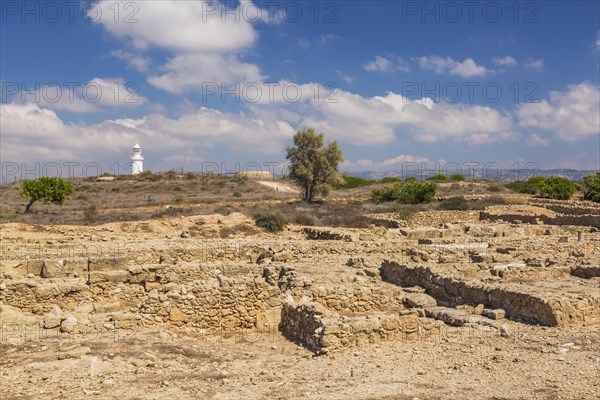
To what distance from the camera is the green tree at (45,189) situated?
30.2 meters

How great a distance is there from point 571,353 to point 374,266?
6669 mm

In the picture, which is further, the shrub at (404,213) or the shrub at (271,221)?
the shrub at (404,213)

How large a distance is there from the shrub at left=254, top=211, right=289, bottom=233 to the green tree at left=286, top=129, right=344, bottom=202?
13538mm

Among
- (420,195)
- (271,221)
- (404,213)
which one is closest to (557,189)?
(420,195)

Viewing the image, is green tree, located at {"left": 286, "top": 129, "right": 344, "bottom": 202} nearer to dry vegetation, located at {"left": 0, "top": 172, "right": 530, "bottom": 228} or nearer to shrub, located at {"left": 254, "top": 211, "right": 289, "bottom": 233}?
dry vegetation, located at {"left": 0, "top": 172, "right": 530, "bottom": 228}

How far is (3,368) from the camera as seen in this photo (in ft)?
20.7

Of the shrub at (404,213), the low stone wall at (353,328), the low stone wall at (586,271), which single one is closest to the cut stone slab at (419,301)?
the low stone wall at (353,328)

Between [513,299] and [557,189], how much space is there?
112ft

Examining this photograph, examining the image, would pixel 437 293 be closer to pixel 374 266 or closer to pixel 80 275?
pixel 374 266

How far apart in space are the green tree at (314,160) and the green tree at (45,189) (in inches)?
601

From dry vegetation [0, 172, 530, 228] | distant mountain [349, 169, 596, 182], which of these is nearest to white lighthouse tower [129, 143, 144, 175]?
dry vegetation [0, 172, 530, 228]

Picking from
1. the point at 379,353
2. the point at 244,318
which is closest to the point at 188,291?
the point at 244,318

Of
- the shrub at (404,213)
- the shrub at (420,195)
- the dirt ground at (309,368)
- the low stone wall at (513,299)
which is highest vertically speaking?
the shrub at (420,195)

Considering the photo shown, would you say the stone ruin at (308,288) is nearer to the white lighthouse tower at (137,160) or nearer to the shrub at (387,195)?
the shrub at (387,195)
